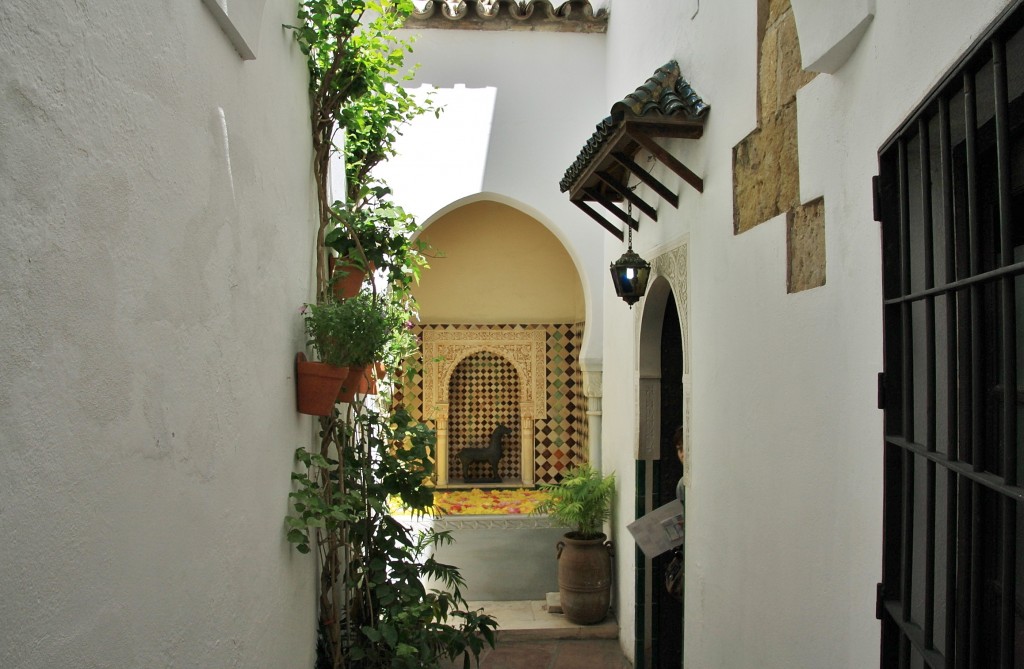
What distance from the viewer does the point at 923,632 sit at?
1880 mm

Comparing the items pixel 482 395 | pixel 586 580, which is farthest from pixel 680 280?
pixel 482 395

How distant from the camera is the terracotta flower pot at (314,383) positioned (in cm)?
327

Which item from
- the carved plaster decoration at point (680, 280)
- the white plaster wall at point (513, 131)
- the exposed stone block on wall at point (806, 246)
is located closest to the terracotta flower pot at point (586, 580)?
the white plaster wall at point (513, 131)

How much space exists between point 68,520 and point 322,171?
8.99 feet

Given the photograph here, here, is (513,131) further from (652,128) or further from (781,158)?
(781,158)

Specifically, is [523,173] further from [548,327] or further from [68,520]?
[68,520]

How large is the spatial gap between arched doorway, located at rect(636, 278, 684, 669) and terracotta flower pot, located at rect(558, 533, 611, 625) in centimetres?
101

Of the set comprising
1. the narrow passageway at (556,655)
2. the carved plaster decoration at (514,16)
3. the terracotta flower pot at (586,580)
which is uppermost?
the carved plaster decoration at (514,16)

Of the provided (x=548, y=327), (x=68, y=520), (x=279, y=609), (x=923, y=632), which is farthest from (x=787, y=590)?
(x=548, y=327)

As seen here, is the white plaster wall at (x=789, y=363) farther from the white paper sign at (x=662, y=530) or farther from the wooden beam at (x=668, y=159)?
the white paper sign at (x=662, y=530)

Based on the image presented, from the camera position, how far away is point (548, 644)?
658 cm

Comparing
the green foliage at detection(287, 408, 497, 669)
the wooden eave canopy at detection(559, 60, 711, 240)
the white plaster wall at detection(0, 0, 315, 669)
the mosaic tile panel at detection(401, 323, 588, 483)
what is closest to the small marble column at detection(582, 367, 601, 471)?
the mosaic tile panel at detection(401, 323, 588, 483)

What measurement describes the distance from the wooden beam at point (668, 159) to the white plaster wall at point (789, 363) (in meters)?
0.12

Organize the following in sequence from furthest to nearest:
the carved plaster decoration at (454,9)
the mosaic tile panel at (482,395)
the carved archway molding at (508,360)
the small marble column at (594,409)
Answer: the mosaic tile panel at (482,395) < the carved archway molding at (508,360) < the small marble column at (594,409) < the carved plaster decoration at (454,9)
